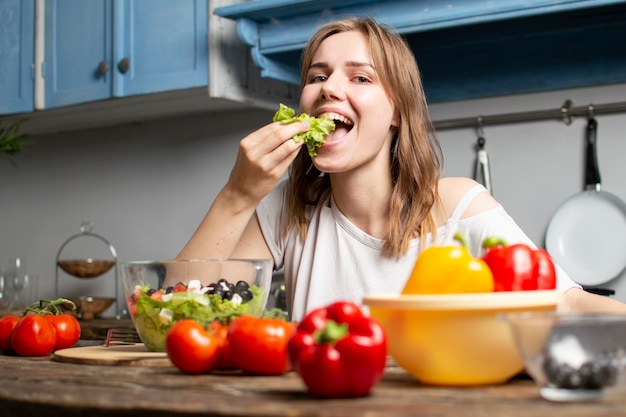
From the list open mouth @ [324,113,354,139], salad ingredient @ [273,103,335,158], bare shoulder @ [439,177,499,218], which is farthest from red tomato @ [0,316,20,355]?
bare shoulder @ [439,177,499,218]

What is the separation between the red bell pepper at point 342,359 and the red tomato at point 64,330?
0.83 m

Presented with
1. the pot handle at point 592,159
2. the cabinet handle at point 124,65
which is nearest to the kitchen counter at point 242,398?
the pot handle at point 592,159

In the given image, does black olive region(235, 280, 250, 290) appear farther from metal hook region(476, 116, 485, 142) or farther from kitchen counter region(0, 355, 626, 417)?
metal hook region(476, 116, 485, 142)

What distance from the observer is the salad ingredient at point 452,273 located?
1.05m

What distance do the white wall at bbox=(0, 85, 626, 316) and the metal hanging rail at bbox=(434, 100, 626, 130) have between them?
0.02 m

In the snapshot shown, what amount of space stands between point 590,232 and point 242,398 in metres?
2.01

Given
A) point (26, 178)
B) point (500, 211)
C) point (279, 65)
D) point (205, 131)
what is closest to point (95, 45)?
point (205, 131)

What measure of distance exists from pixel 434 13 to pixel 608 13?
22.3 inches

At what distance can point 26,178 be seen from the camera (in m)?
4.23

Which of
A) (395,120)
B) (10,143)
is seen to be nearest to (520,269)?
(395,120)

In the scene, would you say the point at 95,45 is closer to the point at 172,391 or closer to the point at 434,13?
the point at 434,13

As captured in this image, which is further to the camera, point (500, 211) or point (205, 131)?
point (205, 131)

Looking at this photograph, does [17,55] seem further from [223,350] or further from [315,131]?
[223,350]

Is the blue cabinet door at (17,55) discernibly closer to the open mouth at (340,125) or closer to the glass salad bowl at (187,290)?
the open mouth at (340,125)
